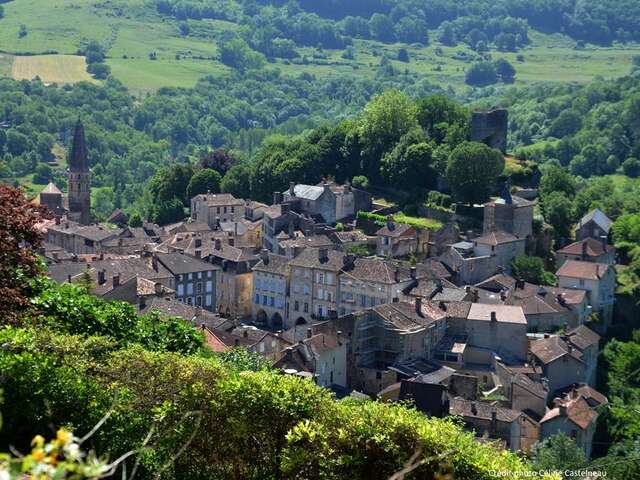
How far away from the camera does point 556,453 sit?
3969 cm

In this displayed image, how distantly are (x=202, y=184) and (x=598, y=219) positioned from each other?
30.1 m

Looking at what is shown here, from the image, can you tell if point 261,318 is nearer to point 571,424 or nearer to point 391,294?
point 391,294

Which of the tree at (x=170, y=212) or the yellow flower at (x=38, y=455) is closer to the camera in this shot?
the yellow flower at (x=38, y=455)

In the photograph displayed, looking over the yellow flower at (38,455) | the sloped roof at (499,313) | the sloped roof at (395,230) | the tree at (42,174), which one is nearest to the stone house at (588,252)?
the sloped roof at (395,230)

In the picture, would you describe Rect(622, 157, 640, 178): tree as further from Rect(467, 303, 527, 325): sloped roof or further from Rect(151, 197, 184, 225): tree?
Rect(467, 303, 527, 325): sloped roof

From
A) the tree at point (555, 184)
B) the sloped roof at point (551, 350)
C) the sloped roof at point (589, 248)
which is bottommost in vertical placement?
the sloped roof at point (551, 350)

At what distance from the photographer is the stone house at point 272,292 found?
60750mm

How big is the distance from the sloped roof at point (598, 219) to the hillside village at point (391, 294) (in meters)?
0.15

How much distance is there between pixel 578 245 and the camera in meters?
65.2

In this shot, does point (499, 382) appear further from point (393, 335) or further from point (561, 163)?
point (561, 163)

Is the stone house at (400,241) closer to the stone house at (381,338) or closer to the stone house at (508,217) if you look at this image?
the stone house at (508,217)

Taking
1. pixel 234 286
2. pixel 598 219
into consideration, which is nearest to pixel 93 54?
pixel 234 286

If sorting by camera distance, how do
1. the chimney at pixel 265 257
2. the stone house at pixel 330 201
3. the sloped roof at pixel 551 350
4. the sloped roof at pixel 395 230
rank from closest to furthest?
the sloped roof at pixel 551 350
the chimney at pixel 265 257
the sloped roof at pixel 395 230
the stone house at pixel 330 201

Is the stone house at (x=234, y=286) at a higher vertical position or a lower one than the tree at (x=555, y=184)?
lower
